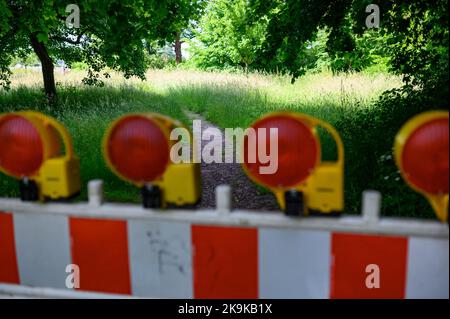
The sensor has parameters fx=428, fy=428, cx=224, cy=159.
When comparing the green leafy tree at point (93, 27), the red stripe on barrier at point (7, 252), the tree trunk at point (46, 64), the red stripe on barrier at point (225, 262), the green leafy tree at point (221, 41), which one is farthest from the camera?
the green leafy tree at point (221, 41)

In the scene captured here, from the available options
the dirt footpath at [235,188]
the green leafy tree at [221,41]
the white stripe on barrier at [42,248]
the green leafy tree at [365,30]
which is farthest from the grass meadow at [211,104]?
the green leafy tree at [221,41]

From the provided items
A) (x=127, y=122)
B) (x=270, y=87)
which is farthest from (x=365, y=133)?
(x=270, y=87)

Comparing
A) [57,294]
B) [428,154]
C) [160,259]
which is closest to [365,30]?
[428,154]

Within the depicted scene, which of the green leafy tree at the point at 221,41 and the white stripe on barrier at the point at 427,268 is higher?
the green leafy tree at the point at 221,41

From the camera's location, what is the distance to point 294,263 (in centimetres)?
177

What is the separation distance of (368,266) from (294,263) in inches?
11.5

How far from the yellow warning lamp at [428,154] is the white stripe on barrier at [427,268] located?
114 mm

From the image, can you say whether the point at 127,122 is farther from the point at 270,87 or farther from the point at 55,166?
the point at 270,87

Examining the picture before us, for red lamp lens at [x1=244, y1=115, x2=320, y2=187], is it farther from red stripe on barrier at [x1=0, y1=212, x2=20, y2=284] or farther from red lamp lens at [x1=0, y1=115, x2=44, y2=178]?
red stripe on barrier at [x1=0, y1=212, x2=20, y2=284]

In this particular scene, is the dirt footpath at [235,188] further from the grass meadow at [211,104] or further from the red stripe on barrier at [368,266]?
the red stripe on barrier at [368,266]

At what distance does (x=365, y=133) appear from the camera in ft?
17.3

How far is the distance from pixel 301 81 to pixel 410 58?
905 cm

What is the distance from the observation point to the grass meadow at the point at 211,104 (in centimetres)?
464

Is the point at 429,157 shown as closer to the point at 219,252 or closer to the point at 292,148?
the point at 292,148
